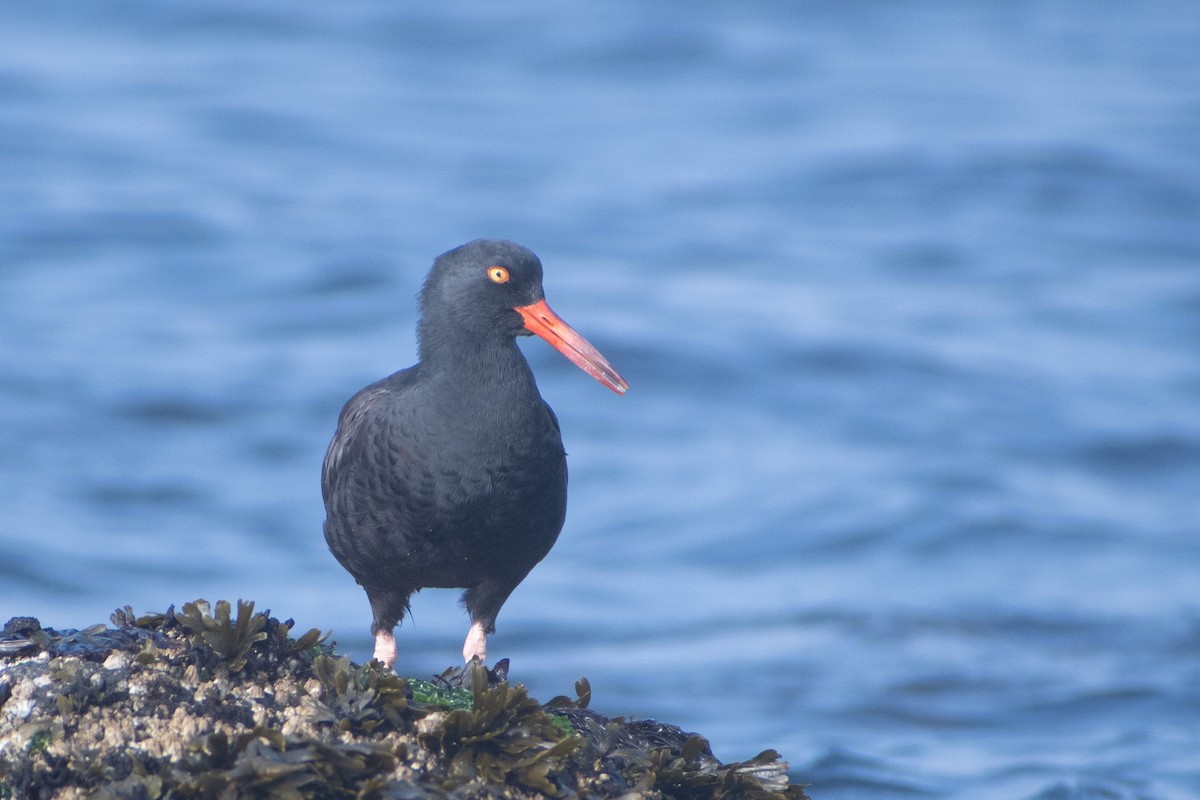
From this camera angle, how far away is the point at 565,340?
227 inches

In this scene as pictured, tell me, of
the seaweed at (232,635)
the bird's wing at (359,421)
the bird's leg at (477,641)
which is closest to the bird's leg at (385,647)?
the bird's leg at (477,641)

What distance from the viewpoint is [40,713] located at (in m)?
4.07

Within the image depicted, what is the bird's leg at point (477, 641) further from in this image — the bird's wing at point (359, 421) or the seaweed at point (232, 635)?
the seaweed at point (232, 635)

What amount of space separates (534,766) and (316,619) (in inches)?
308

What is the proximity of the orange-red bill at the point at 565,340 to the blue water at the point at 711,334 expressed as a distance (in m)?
3.94

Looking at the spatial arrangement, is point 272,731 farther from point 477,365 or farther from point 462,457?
point 477,365

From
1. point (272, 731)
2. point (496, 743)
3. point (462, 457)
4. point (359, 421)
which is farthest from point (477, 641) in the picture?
point (272, 731)

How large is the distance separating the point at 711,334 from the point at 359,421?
39.2 ft

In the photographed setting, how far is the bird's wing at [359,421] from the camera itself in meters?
5.64

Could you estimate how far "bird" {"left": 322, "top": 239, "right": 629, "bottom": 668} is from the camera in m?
5.35

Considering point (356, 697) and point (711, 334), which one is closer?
point (356, 697)

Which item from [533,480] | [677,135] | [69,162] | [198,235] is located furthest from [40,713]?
[677,135]

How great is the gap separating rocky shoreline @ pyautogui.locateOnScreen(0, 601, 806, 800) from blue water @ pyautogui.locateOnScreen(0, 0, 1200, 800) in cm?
441

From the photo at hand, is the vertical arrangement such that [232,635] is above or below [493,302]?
below
